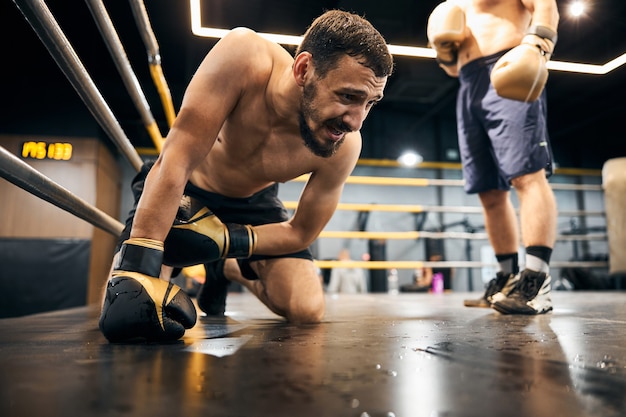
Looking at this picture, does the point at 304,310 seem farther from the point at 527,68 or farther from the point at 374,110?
the point at 374,110

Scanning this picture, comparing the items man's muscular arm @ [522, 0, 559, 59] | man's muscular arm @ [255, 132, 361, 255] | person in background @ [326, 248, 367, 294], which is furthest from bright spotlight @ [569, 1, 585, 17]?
person in background @ [326, 248, 367, 294]

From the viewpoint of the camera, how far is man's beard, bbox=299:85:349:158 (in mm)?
1003

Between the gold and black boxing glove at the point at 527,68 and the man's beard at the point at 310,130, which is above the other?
the gold and black boxing glove at the point at 527,68

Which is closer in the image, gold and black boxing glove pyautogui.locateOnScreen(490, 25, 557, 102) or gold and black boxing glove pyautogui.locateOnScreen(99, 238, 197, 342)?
gold and black boxing glove pyautogui.locateOnScreen(99, 238, 197, 342)

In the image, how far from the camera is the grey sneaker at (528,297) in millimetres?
1389

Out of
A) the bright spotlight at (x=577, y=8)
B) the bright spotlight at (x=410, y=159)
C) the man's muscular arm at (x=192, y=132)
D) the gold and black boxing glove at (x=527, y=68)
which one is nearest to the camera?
the man's muscular arm at (x=192, y=132)

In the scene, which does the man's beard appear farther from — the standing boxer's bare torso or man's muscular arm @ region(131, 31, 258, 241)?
the standing boxer's bare torso

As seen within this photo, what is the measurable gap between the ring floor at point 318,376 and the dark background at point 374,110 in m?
3.03

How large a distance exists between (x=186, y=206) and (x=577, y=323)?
990mm

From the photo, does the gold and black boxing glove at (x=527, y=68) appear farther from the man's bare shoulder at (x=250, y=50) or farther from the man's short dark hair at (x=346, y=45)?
the man's bare shoulder at (x=250, y=50)

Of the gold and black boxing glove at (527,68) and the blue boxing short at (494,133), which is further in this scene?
the blue boxing short at (494,133)

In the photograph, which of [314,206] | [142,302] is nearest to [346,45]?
[314,206]

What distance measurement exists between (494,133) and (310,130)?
89 cm

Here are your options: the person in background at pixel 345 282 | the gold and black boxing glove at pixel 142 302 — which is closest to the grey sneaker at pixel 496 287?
the gold and black boxing glove at pixel 142 302
